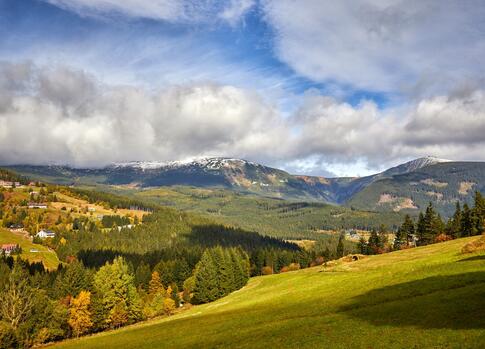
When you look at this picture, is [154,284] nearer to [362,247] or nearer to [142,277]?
[142,277]

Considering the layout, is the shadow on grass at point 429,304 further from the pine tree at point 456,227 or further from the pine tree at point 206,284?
the pine tree at point 456,227

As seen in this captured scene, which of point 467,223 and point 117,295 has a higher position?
point 467,223

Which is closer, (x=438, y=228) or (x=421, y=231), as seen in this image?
(x=438, y=228)

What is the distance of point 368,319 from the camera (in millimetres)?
40125

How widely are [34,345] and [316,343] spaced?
3232 inches

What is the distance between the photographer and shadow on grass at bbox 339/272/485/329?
33.5 m

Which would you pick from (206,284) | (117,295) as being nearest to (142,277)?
(206,284)

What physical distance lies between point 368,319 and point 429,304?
6.27 meters

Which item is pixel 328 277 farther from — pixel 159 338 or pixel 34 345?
pixel 34 345

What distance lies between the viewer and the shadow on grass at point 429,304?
110 feet

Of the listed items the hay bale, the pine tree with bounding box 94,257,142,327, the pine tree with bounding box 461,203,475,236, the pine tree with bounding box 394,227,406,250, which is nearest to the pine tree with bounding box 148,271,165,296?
the pine tree with bounding box 94,257,142,327

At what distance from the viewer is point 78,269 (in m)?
123

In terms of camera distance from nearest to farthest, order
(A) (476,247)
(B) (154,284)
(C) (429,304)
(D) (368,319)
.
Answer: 1. (C) (429,304)
2. (D) (368,319)
3. (A) (476,247)
4. (B) (154,284)

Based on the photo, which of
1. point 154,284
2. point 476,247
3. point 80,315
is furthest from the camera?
point 154,284
